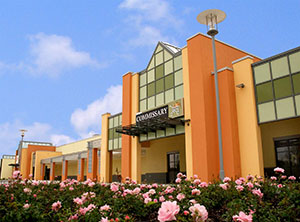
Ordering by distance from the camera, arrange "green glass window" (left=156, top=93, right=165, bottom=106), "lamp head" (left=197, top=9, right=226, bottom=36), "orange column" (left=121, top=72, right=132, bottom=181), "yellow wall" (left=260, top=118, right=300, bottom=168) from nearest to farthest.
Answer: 1. "lamp head" (left=197, top=9, right=226, bottom=36)
2. "yellow wall" (left=260, top=118, right=300, bottom=168)
3. "green glass window" (left=156, top=93, right=165, bottom=106)
4. "orange column" (left=121, top=72, right=132, bottom=181)

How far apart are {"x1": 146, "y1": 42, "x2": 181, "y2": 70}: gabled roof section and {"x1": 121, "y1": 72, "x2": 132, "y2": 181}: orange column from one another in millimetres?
2860

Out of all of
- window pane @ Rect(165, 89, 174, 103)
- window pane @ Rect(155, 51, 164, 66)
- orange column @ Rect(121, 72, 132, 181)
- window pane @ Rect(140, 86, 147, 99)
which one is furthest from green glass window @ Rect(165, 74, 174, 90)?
orange column @ Rect(121, 72, 132, 181)

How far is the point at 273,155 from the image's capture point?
18.9 m

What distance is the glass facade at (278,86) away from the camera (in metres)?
A: 14.5

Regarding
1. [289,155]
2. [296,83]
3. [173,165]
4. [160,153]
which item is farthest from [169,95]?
[289,155]

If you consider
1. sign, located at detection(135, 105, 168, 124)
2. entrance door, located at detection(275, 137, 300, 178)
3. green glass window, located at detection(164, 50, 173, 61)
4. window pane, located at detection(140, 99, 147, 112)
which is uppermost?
green glass window, located at detection(164, 50, 173, 61)

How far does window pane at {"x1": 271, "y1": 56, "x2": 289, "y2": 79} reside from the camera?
15061 millimetres

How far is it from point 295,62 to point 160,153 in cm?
1584

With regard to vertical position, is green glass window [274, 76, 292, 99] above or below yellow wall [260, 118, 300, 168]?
above

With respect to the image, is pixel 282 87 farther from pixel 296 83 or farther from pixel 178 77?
pixel 178 77

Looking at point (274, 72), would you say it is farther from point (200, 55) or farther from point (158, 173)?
point (158, 173)

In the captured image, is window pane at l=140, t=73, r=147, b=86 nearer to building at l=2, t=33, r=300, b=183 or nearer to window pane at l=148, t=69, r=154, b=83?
building at l=2, t=33, r=300, b=183

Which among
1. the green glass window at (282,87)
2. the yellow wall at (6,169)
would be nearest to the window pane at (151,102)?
the green glass window at (282,87)

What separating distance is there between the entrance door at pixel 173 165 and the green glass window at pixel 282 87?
1232 cm
